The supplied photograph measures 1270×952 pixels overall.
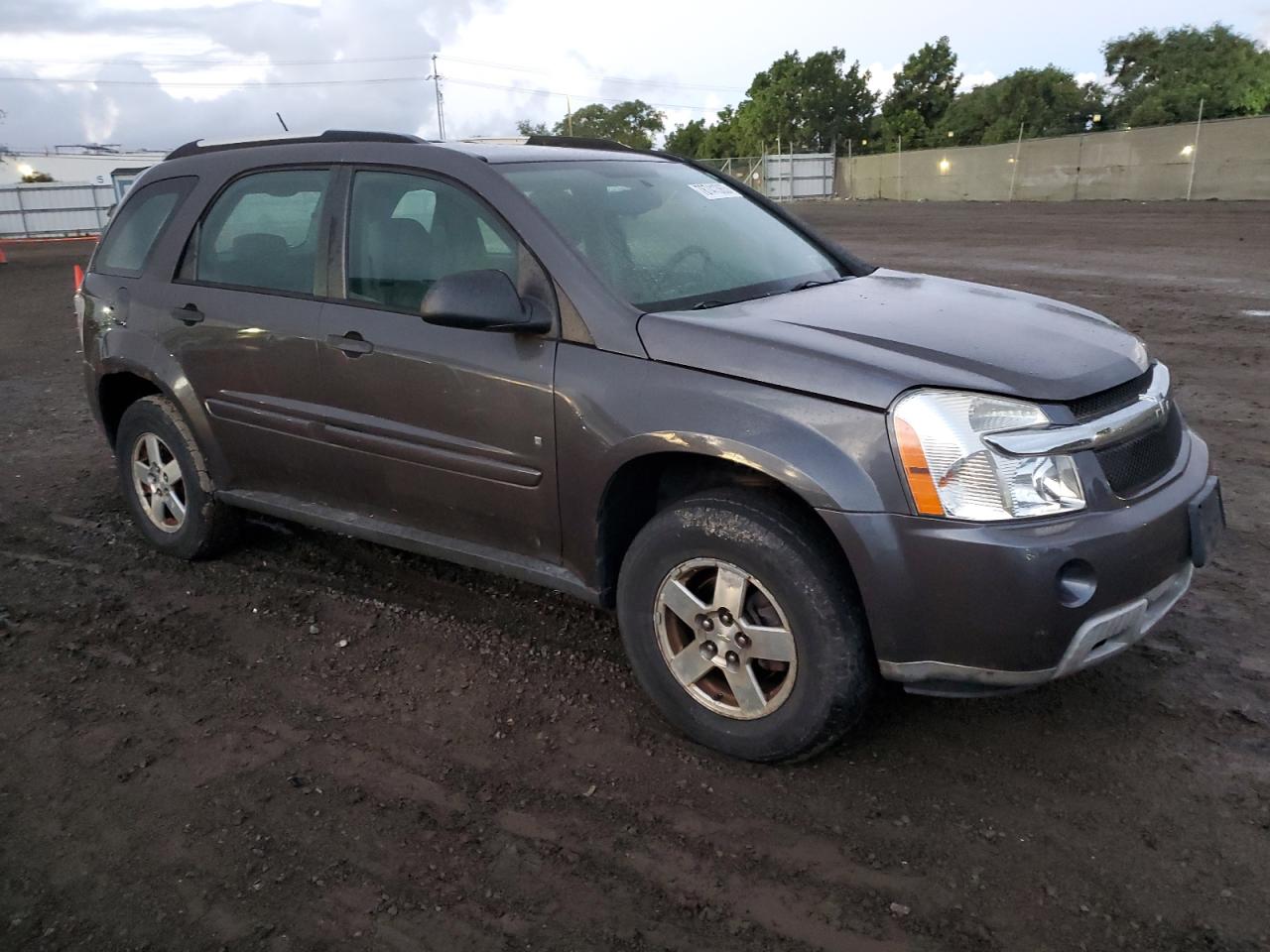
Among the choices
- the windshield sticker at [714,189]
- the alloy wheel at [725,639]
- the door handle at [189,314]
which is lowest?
the alloy wheel at [725,639]

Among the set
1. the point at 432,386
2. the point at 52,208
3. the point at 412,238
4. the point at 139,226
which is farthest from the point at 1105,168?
the point at 52,208

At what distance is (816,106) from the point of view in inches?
2859

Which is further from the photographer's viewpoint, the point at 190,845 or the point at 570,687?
the point at 570,687

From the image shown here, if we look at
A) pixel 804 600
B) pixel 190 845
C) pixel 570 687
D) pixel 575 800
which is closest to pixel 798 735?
pixel 804 600

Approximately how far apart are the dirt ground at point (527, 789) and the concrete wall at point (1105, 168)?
27.3m

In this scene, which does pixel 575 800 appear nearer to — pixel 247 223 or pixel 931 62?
pixel 247 223

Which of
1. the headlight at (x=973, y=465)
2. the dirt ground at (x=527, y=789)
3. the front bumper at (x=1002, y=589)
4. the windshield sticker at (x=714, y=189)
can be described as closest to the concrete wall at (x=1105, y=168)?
the dirt ground at (x=527, y=789)

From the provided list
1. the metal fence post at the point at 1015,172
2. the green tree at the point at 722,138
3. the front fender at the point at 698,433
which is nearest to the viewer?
the front fender at the point at 698,433

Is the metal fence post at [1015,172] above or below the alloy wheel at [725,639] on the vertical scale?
above

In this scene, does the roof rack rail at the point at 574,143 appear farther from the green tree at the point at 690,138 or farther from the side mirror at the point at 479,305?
the green tree at the point at 690,138

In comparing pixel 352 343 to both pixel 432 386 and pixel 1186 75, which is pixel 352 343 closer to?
pixel 432 386

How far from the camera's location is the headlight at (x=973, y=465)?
2717 millimetres

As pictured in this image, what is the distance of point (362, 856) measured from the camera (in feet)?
9.26

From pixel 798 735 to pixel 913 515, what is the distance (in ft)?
2.47
